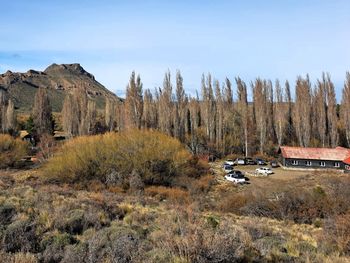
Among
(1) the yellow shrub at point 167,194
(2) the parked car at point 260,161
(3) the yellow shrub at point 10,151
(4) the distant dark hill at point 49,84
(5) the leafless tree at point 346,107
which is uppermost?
(4) the distant dark hill at point 49,84

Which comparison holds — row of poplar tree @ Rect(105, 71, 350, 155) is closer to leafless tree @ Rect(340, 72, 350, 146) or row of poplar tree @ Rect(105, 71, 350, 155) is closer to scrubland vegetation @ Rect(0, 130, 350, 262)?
leafless tree @ Rect(340, 72, 350, 146)

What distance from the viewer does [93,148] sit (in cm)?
3148

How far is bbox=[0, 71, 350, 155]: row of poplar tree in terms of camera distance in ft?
160

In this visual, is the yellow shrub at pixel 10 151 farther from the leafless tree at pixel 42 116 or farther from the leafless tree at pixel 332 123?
the leafless tree at pixel 332 123

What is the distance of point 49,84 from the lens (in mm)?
134625

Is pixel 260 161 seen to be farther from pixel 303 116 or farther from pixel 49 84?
pixel 49 84

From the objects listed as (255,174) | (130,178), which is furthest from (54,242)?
(255,174)

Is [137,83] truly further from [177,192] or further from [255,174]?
[177,192]

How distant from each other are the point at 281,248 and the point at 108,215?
6.01 m

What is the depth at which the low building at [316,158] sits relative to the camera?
40.3 m

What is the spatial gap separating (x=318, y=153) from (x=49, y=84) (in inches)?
4492

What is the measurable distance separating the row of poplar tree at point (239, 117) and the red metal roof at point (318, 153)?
21.9 ft

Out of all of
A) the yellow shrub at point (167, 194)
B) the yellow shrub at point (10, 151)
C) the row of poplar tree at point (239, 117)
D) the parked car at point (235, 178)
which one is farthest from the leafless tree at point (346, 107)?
the yellow shrub at point (10, 151)

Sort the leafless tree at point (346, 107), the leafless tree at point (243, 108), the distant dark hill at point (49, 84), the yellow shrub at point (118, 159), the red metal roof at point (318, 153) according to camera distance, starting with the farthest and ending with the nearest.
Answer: the distant dark hill at point (49, 84) → the leafless tree at point (243, 108) → the leafless tree at point (346, 107) → the red metal roof at point (318, 153) → the yellow shrub at point (118, 159)
